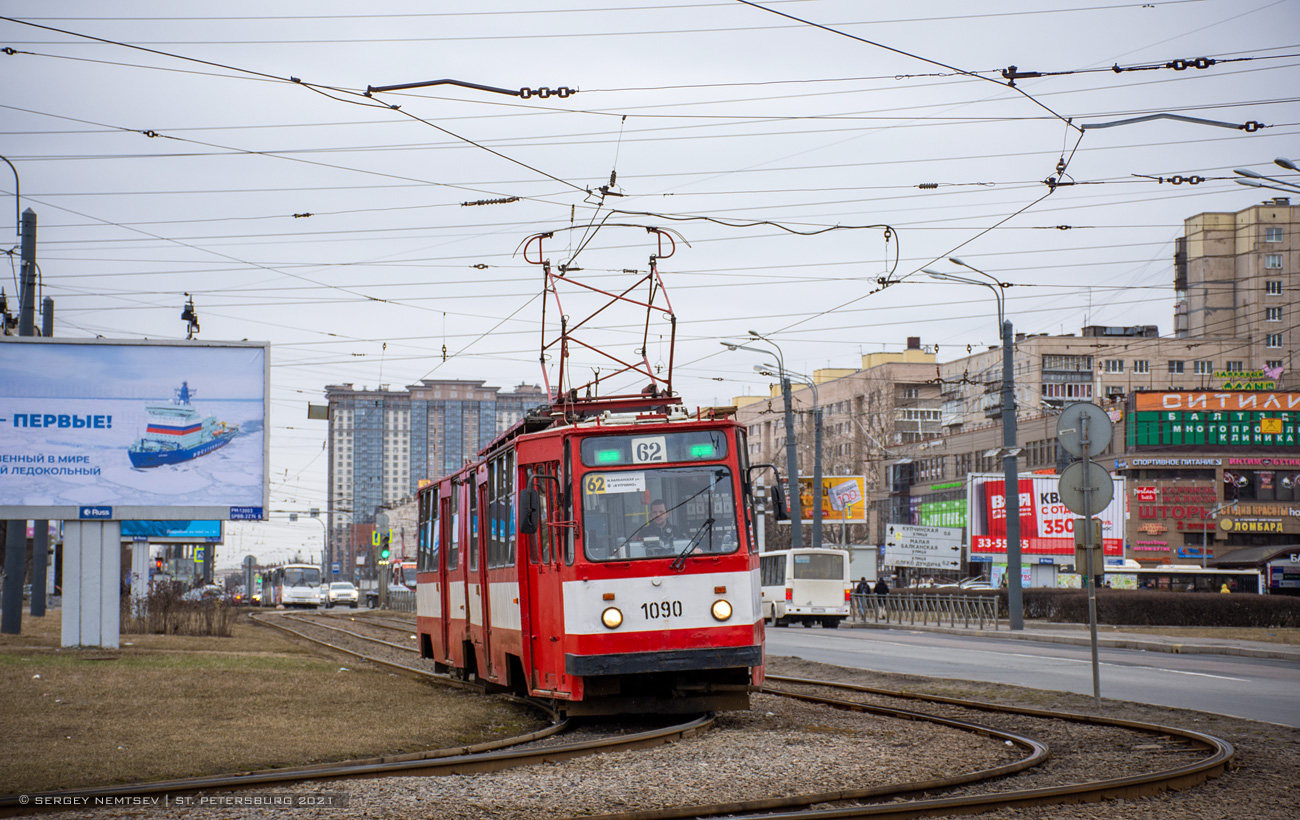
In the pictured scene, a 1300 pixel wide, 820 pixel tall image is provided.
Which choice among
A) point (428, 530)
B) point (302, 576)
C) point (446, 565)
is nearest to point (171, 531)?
point (302, 576)

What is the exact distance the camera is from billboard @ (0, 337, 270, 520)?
21422mm

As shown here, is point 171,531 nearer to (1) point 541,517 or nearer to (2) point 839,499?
(2) point 839,499

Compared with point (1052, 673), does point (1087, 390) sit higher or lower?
higher

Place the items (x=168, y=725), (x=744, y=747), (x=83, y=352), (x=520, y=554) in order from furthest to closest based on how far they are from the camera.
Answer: (x=83, y=352) < (x=520, y=554) < (x=168, y=725) < (x=744, y=747)

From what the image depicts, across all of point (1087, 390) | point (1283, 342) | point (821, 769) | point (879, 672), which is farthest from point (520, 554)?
point (1283, 342)

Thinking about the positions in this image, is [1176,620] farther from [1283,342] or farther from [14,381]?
[1283,342]

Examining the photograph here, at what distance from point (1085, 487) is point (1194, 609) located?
2712cm

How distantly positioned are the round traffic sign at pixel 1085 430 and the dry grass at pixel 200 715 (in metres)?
6.44

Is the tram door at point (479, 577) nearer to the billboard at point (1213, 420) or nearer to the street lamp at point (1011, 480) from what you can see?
the street lamp at point (1011, 480)

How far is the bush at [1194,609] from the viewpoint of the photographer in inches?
1518

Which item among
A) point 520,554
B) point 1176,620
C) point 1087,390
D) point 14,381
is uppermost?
point 1087,390

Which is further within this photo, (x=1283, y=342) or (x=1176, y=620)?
(x=1283, y=342)

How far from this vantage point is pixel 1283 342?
4323 inches

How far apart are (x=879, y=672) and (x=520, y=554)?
8.64 metres
